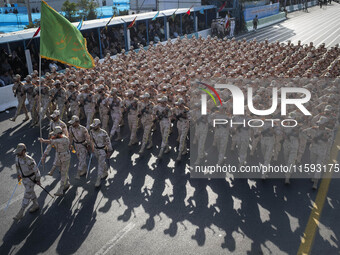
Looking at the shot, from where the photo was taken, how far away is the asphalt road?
7.20 meters

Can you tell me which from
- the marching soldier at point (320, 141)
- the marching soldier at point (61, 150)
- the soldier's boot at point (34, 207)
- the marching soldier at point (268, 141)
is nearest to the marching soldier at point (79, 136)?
the marching soldier at point (61, 150)

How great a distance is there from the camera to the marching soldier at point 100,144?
9.27m

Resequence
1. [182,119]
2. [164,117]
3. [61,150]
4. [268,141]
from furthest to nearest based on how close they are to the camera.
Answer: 1. [164,117]
2. [182,119]
3. [268,141]
4. [61,150]

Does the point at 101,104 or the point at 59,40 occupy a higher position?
the point at 59,40

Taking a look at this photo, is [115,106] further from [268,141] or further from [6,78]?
[6,78]

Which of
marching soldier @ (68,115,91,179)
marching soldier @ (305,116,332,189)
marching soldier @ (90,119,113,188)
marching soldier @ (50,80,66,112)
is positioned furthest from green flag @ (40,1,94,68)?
marching soldier @ (305,116,332,189)

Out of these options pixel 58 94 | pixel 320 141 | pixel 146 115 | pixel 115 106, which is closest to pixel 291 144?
pixel 320 141

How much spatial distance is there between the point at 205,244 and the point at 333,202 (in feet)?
11.9

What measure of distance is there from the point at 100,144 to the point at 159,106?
8.74 feet

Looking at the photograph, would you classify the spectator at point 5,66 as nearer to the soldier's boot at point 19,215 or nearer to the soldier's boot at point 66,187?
the soldier's boot at point 66,187

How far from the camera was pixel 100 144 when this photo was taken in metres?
9.33

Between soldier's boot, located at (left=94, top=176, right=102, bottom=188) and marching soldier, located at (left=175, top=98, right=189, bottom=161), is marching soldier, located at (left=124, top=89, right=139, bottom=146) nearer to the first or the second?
marching soldier, located at (left=175, top=98, right=189, bottom=161)

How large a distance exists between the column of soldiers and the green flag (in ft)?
4.20

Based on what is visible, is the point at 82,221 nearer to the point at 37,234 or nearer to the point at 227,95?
the point at 37,234
